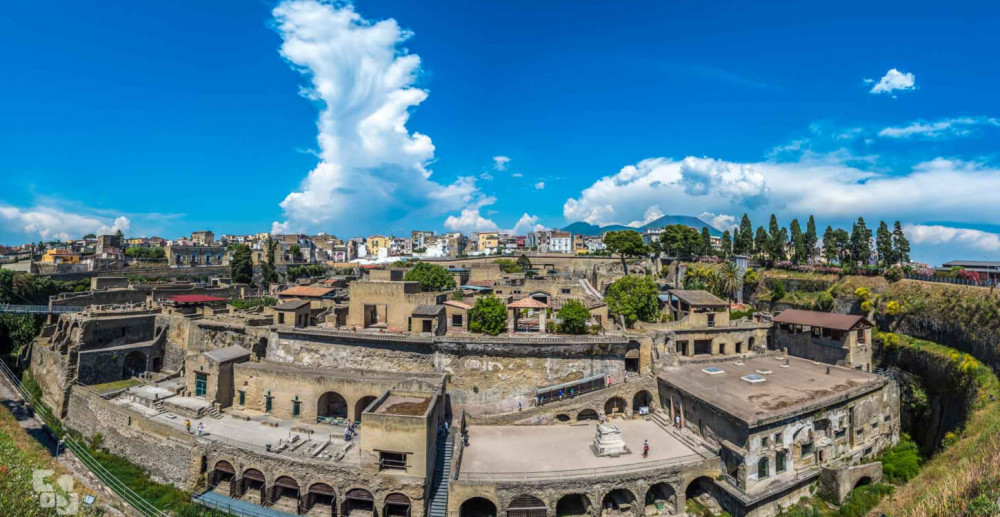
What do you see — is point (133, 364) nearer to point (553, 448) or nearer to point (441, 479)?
point (441, 479)

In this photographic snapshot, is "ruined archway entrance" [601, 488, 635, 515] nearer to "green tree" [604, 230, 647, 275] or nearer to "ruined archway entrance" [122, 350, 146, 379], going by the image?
"ruined archway entrance" [122, 350, 146, 379]

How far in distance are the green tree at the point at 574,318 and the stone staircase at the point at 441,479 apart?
12.1 m

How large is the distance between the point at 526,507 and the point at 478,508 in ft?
9.04

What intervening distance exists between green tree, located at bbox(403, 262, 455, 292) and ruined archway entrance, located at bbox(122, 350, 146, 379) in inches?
1022

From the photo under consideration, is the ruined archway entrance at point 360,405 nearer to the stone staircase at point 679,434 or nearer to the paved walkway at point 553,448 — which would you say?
the paved walkway at point 553,448

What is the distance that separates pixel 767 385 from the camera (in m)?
28.0

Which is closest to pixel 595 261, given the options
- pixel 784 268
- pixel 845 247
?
pixel 784 268

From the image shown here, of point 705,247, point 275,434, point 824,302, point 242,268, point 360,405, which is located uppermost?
point 705,247

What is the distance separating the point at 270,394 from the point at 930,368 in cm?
4771

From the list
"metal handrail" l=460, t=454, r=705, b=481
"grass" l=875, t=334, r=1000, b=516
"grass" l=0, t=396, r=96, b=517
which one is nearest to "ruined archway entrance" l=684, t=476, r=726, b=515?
"metal handrail" l=460, t=454, r=705, b=481

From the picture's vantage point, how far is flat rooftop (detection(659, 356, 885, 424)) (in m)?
24.2

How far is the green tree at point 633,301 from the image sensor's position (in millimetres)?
37750

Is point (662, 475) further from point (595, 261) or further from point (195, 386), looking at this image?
point (595, 261)

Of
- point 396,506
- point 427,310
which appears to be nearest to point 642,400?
point 427,310
